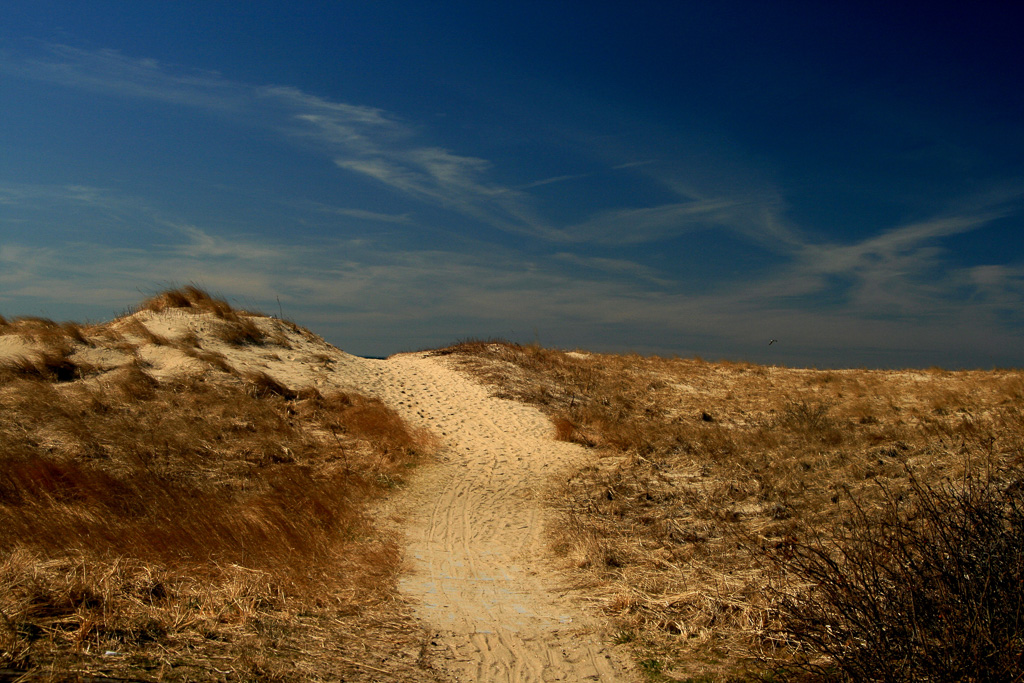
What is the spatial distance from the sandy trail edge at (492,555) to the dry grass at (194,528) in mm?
441

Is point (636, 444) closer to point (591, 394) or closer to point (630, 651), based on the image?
point (591, 394)

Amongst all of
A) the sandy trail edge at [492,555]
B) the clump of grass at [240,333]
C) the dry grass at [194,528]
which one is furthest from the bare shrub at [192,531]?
the clump of grass at [240,333]

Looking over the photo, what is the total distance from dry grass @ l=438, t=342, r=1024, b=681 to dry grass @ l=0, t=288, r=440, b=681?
2.52 meters

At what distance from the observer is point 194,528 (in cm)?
728

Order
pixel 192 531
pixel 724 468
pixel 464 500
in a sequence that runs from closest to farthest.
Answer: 1. pixel 192 531
2. pixel 464 500
3. pixel 724 468

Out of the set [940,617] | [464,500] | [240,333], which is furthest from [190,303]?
[940,617]

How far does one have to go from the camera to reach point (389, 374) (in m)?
19.8

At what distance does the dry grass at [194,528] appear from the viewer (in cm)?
438

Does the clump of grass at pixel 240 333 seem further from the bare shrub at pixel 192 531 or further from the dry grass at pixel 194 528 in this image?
the bare shrub at pixel 192 531

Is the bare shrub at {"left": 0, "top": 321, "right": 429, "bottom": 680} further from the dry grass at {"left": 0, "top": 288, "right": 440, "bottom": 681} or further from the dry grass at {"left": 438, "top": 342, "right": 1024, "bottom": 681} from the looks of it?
the dry grass at {"left": 438, "top": 342, "right": 1024, "bottom": 681}

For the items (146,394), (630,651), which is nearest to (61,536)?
(630,651)

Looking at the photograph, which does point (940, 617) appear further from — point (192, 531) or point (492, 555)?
point (192, 531)

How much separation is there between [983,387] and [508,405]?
526 inches

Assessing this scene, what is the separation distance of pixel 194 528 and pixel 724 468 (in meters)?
9.16
